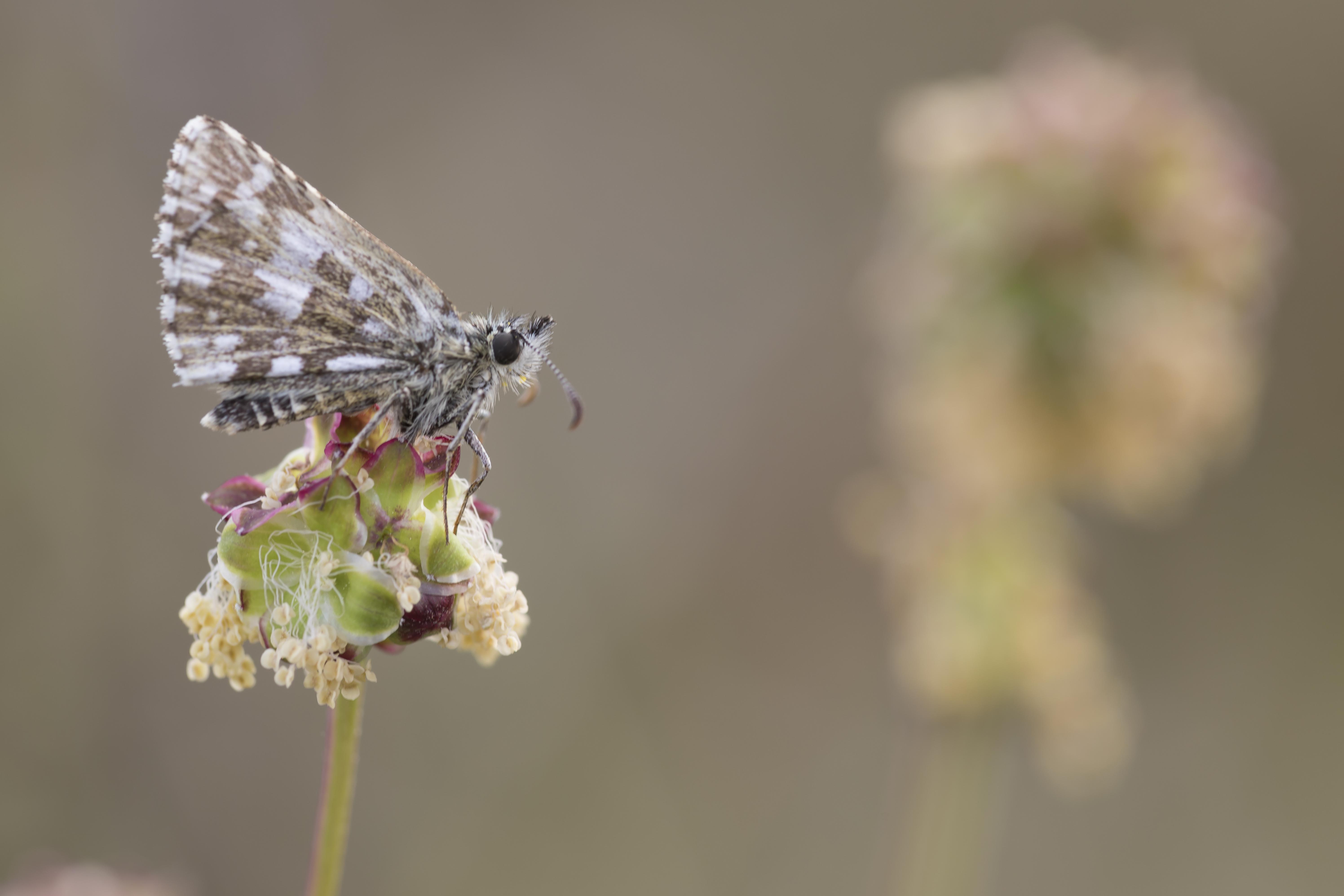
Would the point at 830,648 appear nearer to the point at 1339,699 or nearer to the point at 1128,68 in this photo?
the point at 1339,699

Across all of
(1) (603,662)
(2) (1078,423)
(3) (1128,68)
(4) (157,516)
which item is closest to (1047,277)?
(2) (1078,423)

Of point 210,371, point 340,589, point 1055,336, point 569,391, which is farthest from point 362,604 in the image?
point 1055,336

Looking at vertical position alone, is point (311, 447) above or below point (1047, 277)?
below

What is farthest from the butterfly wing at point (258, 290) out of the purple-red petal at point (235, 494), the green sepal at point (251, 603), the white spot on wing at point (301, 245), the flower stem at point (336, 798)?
the flower stem at point (336, 798)

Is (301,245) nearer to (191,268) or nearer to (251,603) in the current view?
(191,268)

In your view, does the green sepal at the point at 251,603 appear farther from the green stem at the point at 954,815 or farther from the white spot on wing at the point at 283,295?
the green stem at the point at 954,815

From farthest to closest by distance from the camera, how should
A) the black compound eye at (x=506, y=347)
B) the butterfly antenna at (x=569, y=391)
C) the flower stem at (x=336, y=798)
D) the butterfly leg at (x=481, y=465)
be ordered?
1. the butterfly antenna at (x=569, y=391)
2. the black compound eye at (x=506, y=347)
3. the butterfly leg at (x=481, y=465)
4. the flower stem at (x=336, y=798)

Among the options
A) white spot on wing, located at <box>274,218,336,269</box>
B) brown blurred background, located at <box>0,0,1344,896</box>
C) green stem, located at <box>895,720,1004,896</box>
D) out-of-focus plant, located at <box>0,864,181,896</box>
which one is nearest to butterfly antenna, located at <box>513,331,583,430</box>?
white spot on wing, located at <box>274,218,336,269</box>

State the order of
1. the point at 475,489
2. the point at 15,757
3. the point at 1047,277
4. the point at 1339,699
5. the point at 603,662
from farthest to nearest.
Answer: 1. the point at 1339,699
2. the point at 603,662
3. the point at 15,757
4. the point at 1047,277
5. the point at 475,489
